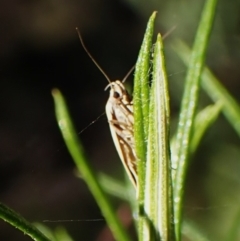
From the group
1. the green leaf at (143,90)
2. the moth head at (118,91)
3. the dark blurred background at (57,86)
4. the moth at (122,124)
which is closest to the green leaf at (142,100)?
the green leaf at (143,90)

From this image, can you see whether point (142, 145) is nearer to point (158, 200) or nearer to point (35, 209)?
point (158, 200)

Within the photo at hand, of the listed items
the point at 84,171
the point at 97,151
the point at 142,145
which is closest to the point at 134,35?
the point at 97,151

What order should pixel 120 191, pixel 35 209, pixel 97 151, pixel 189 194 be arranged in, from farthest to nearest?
1. pixel 97 151
2. pixel 35 209
3. pixel 189 194
4. pixel 120 191

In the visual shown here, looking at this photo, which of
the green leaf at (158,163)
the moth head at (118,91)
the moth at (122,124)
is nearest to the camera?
the green leaf at (158,163)

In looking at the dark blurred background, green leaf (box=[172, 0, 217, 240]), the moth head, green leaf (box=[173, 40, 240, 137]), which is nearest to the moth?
the moth head

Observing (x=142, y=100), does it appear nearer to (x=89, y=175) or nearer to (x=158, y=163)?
(x=158, y=163)

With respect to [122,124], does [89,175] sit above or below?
below

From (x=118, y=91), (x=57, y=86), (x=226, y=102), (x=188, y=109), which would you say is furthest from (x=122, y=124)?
(x=57, y=86)

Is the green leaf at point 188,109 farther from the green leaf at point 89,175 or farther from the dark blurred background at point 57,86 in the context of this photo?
the dark blurred background at point 57,86
